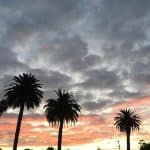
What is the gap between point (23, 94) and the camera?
80.1 meters

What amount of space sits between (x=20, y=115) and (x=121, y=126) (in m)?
47.7

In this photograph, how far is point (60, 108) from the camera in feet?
284

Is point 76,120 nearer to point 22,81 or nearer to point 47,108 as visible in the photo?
point 47,108

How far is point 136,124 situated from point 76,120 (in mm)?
33935

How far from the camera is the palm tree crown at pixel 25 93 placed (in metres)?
79.9

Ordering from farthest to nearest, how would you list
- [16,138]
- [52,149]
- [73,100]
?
[52,149] < [73,100] < [16,138]

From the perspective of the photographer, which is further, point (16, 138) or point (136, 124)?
point (136, 124)

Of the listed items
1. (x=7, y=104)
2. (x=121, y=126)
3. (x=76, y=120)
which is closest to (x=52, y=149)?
(x=121, y=126)

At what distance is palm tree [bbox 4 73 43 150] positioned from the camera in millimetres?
79750

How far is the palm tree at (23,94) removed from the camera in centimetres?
7975

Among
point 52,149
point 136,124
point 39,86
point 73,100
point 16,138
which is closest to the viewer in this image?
point 16,138

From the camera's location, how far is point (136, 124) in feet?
383

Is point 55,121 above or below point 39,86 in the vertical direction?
below

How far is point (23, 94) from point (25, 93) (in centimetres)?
50
